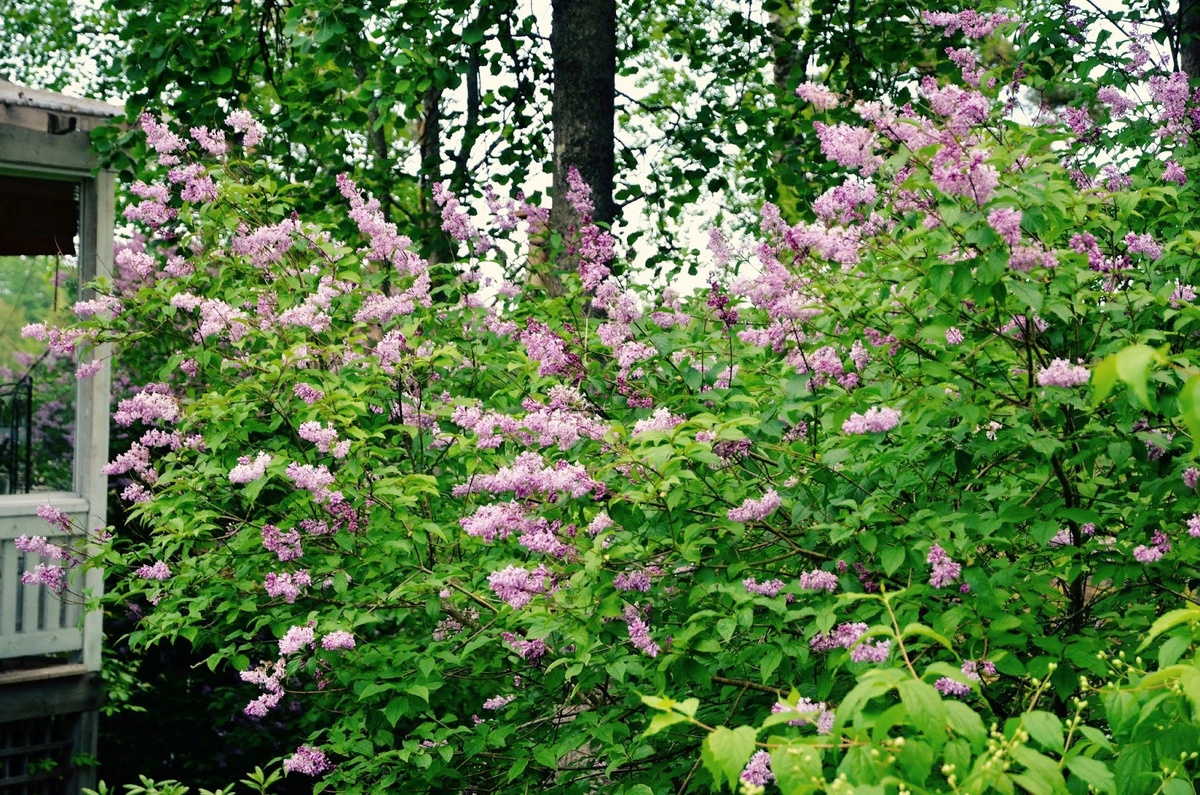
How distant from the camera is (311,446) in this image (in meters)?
5.15

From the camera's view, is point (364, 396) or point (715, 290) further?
point (364, 396)

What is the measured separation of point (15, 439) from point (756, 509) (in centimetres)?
648

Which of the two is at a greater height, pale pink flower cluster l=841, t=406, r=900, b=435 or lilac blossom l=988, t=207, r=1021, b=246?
lilac blossom l=988, t=207, r=1021, b=246

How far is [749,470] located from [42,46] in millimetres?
20380

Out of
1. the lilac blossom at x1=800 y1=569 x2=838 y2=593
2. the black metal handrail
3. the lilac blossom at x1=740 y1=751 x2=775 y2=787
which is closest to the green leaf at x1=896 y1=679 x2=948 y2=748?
the lilac blossom at x1=740 y1=751 x2=775 y2=787

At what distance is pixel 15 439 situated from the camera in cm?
814

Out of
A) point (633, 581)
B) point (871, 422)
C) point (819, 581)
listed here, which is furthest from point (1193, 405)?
point (633, 581)

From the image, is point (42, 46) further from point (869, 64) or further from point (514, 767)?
point (514, 767)

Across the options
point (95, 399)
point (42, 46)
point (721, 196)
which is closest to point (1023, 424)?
point (95, 399)

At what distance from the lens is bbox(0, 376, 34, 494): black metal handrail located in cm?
787

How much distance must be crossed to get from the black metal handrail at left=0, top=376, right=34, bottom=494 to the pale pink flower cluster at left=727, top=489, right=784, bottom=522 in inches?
230

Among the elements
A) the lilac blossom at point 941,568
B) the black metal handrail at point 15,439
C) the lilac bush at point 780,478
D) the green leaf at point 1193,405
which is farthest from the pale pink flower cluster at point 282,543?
the black metal handrail at point 15,439

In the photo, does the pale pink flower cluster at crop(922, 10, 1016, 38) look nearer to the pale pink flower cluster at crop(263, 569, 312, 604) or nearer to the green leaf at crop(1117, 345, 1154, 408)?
the pale pink flower cluster at crop(263, 569, 312, 604)

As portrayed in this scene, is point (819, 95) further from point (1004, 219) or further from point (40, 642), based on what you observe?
point (40, 642)
